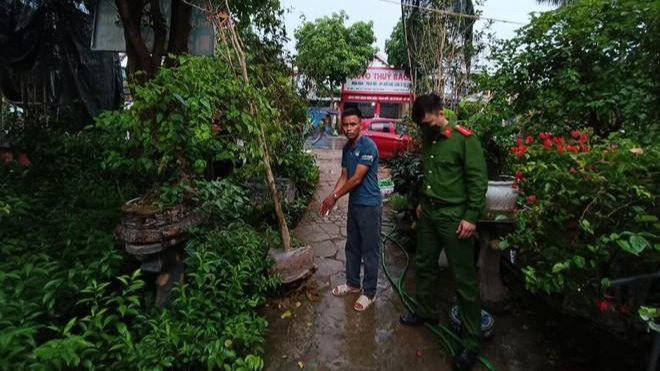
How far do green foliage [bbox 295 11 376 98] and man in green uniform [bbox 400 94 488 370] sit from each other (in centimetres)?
1694

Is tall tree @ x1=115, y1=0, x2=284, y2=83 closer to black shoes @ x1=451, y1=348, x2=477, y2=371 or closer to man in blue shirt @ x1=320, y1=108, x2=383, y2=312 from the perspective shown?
man in blue shirt @ x1=320, y1=108, x2=383, y2=312

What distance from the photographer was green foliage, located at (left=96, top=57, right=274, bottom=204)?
2.40 metres

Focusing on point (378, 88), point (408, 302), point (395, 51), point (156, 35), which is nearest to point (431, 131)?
point (408, 302)

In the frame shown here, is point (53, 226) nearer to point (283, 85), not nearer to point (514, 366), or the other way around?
point (283, 85)

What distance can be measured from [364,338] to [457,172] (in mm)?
1453

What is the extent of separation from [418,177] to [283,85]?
2126 millimetres

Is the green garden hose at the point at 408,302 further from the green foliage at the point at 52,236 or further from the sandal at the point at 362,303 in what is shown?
the green foliage at the point at 52,236

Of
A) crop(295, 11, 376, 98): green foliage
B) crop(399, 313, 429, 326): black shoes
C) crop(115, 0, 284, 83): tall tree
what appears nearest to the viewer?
crop(399, 313, 429, 326): black shoes

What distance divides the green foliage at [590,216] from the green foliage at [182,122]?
202cm

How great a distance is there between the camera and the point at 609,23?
265 centimetres

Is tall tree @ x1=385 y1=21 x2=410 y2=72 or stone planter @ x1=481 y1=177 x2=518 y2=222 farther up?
tall tree @ x1=385 y1=21 x2=410 y2=72

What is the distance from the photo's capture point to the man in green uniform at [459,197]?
228 cm

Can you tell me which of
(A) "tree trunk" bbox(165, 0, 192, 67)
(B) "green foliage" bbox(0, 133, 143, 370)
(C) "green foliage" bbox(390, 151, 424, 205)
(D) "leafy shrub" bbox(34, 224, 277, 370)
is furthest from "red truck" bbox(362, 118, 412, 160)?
(D) "leafy shrub" bbox(34, 224, 277, 370)

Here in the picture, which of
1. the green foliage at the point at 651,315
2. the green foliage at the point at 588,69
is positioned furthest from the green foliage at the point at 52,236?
the green foliage at the point at 588,69
